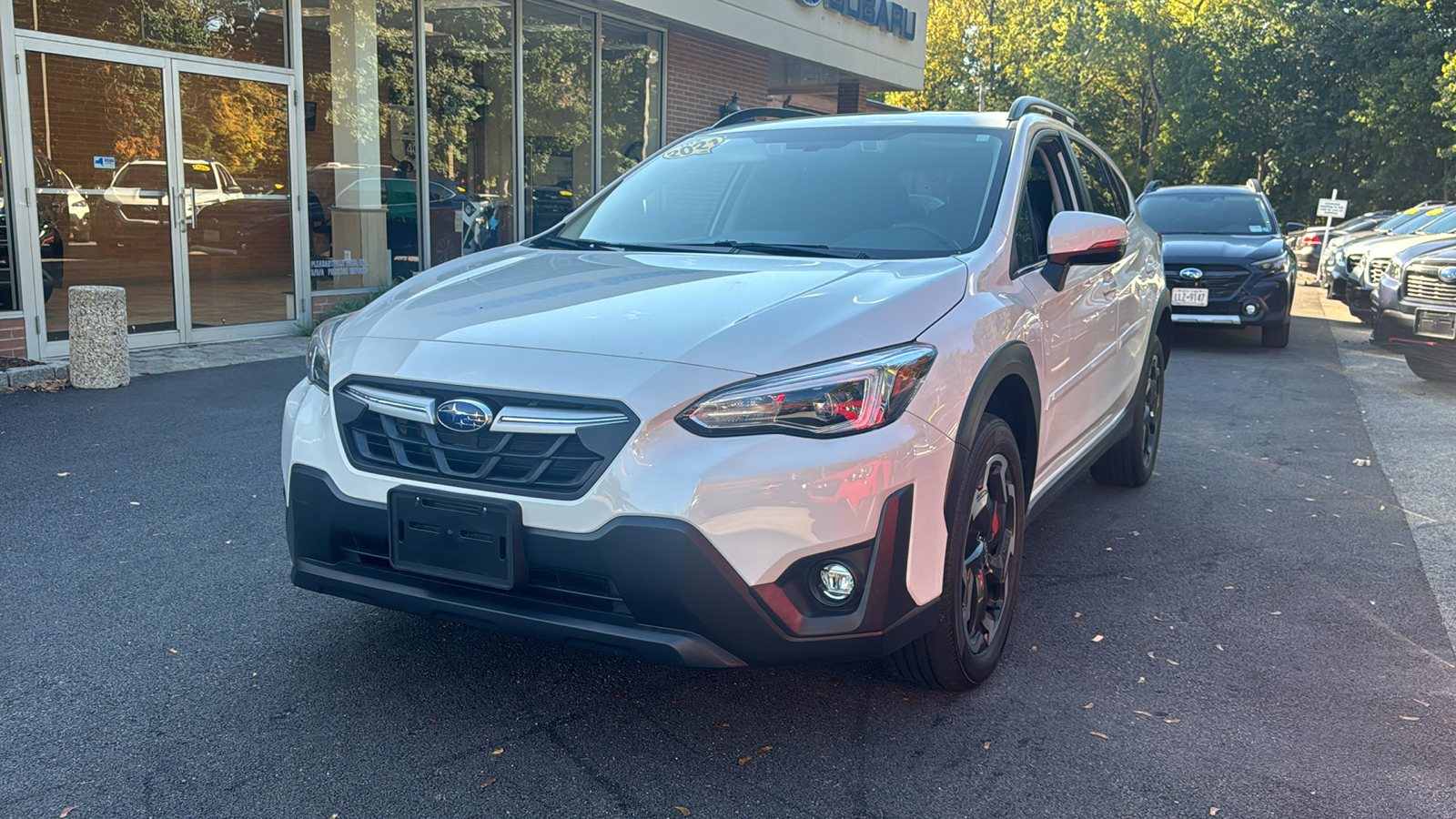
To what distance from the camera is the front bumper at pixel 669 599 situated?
2600 mm

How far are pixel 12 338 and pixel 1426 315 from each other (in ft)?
36.5

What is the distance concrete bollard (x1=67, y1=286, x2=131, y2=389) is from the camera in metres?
7.87

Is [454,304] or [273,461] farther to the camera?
[273,461]

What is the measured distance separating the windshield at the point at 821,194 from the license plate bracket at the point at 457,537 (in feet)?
4.74

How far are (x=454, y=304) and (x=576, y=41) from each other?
11693mm

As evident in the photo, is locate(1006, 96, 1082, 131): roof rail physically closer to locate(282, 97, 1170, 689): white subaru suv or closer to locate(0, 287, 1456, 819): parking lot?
locate(282, 97, 1170, 689): white subaru suv

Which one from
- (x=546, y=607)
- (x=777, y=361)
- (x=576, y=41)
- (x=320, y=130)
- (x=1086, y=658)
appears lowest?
(x=1086, y=658)

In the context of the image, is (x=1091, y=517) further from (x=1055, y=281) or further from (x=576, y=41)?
(x=576, y=41)

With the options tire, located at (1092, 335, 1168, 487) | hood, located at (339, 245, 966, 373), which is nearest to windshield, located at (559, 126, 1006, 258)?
hood, located at (339, 245, 966, 373)

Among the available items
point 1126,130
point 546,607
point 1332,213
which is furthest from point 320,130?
point 1126,130

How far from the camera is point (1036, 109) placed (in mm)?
4609

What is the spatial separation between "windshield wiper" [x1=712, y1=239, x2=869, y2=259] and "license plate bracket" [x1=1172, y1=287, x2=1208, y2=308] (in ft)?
30.3

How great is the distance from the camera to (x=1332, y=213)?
27469 millimetres

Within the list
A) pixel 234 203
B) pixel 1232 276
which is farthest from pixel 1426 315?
pixel 234 203
